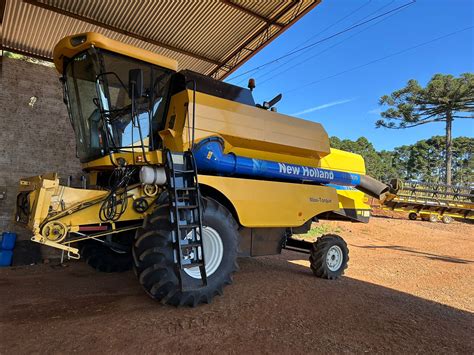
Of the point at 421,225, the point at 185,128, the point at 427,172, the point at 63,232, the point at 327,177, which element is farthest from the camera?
the point at 427,172

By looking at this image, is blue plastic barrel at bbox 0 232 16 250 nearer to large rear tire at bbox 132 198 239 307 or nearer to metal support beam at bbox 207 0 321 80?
large rear tire at bbox 132 198 239 307

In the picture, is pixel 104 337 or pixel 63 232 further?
pixel 63 232

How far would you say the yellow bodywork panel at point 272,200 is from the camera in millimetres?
4809

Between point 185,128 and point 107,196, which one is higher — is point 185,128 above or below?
above

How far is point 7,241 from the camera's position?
666 centimetres

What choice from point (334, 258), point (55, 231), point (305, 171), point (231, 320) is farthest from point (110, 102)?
point (334, 258)

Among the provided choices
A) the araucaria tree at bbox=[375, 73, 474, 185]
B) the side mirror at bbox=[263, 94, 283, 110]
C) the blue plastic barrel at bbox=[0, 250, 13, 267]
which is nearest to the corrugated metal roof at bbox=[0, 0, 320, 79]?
the side mirror at bbox=[263, 94, 283, 110]

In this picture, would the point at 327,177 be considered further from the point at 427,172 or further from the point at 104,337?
the point at 427,172

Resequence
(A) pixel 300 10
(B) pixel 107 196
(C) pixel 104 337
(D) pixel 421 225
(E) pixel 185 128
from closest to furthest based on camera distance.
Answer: (C) pixel 104 337 < (B) pixel 107 196 < (E) pixel 185 128 < (A) pixel 300 10 < (D) pixel 421 225

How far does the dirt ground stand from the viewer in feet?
10.3

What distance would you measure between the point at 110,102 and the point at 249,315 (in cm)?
304

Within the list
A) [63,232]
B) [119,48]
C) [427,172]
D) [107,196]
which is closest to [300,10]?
[119,48]

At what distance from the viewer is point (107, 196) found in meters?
4.29

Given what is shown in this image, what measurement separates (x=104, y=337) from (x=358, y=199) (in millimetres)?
5462
